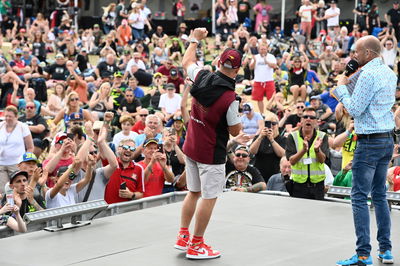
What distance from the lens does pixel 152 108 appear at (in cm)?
1642

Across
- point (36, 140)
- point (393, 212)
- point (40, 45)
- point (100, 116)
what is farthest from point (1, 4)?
point (393, 212)

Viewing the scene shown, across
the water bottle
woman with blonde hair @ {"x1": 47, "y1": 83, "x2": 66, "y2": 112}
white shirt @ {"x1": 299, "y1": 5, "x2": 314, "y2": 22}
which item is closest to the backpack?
white shirt @ {"x1": 299, "y1": 5, "x2": 314, "y2": 22}

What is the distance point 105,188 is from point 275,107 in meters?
7.84

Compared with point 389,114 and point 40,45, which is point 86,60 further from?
point 389,114

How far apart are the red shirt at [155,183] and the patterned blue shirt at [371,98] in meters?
3.68

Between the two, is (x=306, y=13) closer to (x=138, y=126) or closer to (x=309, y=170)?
(x=138, y=126)

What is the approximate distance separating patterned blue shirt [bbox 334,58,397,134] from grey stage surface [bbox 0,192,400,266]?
101 cm

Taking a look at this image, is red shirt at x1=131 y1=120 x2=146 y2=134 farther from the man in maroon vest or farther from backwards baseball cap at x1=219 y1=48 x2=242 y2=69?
backwards baseball cap at x1=219 y1=48 x2=242 y2=69

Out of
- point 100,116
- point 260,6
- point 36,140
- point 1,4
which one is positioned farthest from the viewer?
point 1,4

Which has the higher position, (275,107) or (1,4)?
(1,4)

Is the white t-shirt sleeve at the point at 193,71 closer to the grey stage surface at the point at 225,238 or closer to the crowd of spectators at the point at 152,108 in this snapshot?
the crowd of spectators at the point at 152,108

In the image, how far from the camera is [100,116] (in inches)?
610

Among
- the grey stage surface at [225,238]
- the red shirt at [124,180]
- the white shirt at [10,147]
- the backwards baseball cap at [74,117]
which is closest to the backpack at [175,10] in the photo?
the backwards baseball cap at [74,117]

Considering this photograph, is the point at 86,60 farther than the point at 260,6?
No
